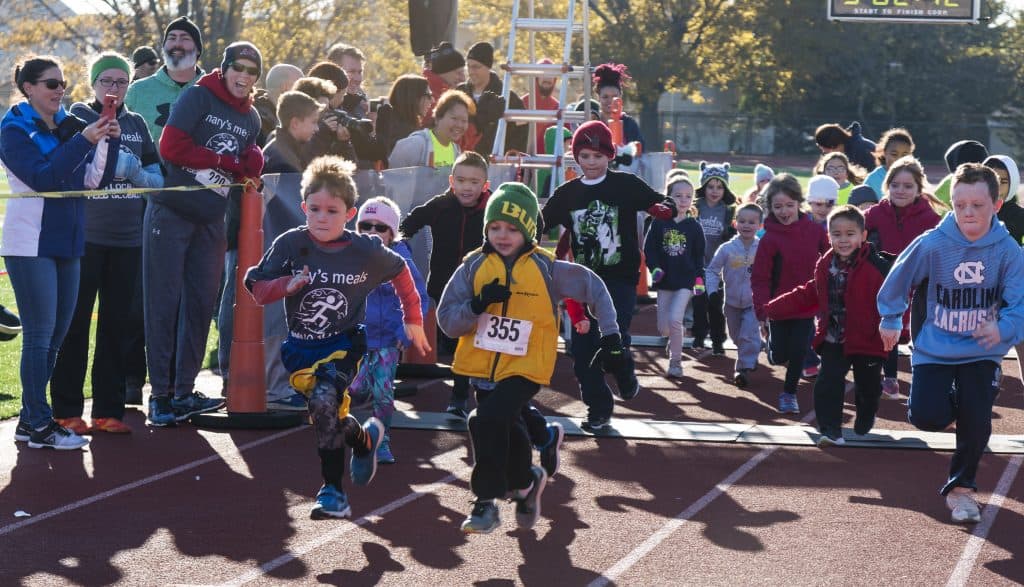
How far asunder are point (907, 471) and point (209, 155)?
14.6 ft

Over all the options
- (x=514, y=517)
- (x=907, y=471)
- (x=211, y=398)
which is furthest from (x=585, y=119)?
(x=514, y=517)

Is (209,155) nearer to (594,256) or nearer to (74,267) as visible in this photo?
(74,267)

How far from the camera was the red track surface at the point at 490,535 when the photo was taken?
6398 millimetres

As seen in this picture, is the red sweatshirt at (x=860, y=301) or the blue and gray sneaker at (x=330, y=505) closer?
the blue and gray sneaker at (x=330, y=505)

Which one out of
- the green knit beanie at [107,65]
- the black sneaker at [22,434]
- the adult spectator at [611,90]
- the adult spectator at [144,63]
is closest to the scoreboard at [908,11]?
the adult spectator at [611,90]

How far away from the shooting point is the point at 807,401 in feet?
36.8

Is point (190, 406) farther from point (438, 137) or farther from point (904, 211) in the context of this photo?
point (904, 211)

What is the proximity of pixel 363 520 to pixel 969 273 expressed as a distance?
3.07 m

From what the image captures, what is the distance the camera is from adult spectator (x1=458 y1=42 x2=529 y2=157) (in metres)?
14.5

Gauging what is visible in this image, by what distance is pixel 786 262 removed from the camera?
436 inches

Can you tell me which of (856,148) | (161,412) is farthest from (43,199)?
(856,148)

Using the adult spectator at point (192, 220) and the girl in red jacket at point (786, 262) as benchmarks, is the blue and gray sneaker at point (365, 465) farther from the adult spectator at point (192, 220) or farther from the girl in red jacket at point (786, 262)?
the girl in red jacket at point (786, 262)

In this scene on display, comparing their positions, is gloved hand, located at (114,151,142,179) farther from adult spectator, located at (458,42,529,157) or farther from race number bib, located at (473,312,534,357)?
adult spectator, located at (458,42,529,157)

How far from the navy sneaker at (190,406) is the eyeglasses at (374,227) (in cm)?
168
